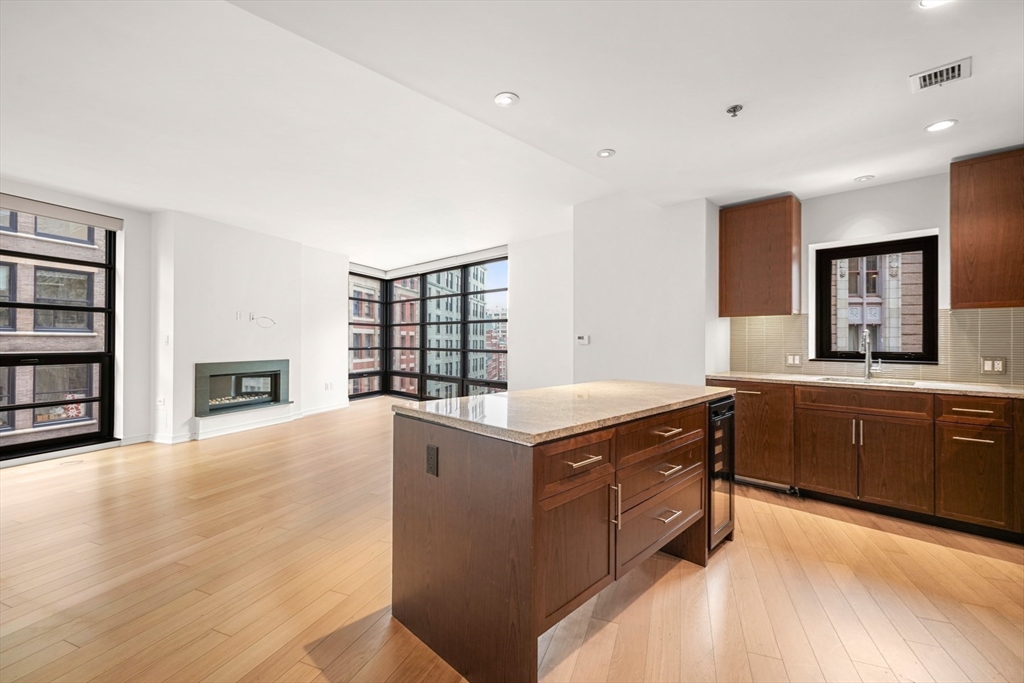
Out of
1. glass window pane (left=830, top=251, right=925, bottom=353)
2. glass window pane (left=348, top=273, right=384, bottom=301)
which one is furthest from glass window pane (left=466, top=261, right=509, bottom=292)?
glass window pane (left=830, top=251, right=925, bottom=353)

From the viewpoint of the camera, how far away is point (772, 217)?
3.81m

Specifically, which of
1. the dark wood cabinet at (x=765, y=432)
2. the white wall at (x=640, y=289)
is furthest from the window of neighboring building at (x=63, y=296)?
the dark wood cabinet at (x=765, y=432)

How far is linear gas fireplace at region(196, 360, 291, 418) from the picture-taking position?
5477mm

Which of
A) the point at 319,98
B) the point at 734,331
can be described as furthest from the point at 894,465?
the point at 319,98

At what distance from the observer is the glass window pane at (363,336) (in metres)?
8.71

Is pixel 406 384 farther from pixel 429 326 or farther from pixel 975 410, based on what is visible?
pixel 975 410

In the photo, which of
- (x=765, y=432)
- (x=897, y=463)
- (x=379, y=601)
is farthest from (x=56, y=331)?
(x=897, y=463)

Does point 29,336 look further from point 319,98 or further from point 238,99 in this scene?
point 319,98

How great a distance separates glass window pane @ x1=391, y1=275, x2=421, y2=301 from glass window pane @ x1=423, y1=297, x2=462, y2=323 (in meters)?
0.40

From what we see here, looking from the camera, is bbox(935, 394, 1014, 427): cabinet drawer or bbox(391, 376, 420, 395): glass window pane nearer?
bbox(935, 394, 1014, 427): cabinet drawer

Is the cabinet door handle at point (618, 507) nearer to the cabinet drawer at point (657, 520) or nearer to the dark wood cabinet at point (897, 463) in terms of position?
the cabinet drawer at point (657, 520)

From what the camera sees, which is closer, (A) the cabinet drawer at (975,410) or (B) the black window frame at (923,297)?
(A) the cabinet drawer at (975,410)

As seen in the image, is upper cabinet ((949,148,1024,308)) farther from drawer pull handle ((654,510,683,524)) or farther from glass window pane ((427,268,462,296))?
glass window pane ((427,268,462,296))

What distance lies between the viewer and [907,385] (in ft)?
10.1
